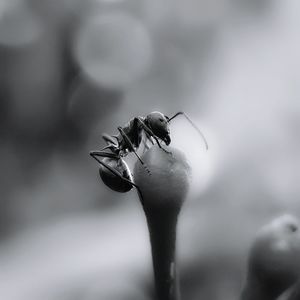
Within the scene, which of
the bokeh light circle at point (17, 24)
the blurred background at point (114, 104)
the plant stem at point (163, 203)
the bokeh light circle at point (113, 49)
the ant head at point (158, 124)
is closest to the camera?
the plant stem at point (163, 203)

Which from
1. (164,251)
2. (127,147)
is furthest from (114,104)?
(164,251)

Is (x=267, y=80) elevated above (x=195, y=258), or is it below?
above

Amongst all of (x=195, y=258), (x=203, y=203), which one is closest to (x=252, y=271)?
(x=195, y=258)

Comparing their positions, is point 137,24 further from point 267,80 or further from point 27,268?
point 27,268

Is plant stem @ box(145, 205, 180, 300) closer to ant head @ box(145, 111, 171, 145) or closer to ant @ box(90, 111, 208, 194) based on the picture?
ant @ box(90, 111, 208, 194)

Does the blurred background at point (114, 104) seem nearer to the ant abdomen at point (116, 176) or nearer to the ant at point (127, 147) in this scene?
the ant at point (127, 147)

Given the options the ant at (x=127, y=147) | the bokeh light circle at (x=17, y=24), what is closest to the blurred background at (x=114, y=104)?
the bokeh light circle at (x=17, y=24)

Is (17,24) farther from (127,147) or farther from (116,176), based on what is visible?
(116,176)
